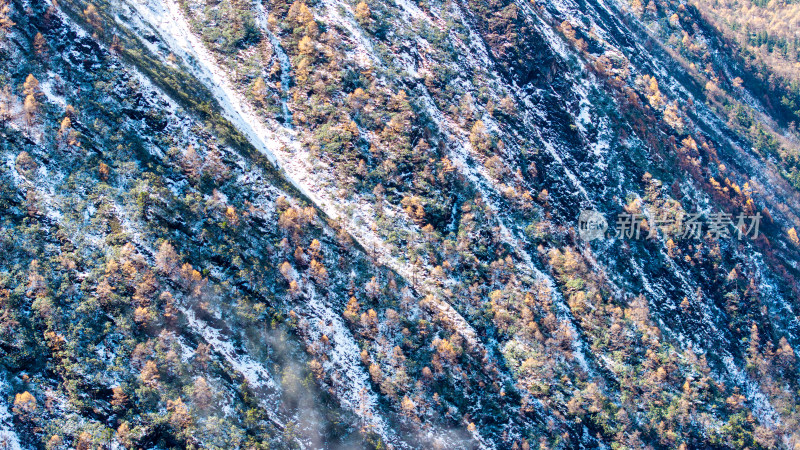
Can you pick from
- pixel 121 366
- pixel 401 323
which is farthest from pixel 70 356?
pixel 401 323

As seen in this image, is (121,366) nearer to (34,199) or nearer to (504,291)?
(34,199)

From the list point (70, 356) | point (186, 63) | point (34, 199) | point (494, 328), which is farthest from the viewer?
point (186, 63)

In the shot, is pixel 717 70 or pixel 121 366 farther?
pixel 717 70

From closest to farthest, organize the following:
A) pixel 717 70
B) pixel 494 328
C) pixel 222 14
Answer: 1. pixel 494 328
2. pixel 222 14
3. pixel 717 70

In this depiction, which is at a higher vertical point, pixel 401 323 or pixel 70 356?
pixel 401 323
